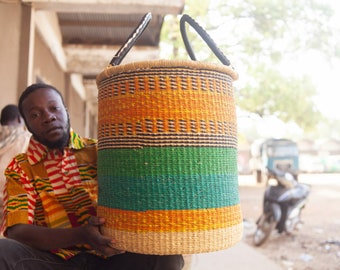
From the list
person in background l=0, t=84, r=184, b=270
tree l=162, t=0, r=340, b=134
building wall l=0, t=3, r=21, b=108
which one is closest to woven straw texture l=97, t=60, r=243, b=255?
person in background l=0, t=84, r=184, b=270

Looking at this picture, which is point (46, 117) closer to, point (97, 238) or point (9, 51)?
point (97, 238)

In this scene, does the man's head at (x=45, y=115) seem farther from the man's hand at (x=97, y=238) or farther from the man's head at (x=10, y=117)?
the man's head at (x=10, y=117)

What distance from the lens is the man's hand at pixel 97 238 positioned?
1.16m

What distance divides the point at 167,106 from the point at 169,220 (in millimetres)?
332

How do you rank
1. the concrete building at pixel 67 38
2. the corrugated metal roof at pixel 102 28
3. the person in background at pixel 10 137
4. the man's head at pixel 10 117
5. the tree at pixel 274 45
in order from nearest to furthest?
the person in background at pixel 10 137 → the man's head at pixel 10 117 → the concrete building at pixel 67 38 → the corrugated metal roof at pixel 102 28 → the tree at pixel 274 45

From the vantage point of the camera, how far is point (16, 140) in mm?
3098

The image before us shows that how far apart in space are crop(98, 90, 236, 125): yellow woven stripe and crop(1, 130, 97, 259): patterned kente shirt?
358 millimetres

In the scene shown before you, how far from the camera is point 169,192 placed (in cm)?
109

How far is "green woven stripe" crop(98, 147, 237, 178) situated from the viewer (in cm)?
109

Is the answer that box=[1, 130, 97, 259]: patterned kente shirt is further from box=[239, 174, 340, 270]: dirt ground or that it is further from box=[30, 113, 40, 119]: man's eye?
box=[239, 174, 340, 270]: dirt ground

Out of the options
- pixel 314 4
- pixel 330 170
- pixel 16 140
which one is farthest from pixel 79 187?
pixel 330 170

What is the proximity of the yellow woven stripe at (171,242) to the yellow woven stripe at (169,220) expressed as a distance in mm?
15

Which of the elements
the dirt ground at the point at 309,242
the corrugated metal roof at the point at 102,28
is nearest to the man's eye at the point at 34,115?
the dirt ground at the point at 309,242

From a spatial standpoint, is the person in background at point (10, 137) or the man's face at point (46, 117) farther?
the person in background at point (10, 137)
